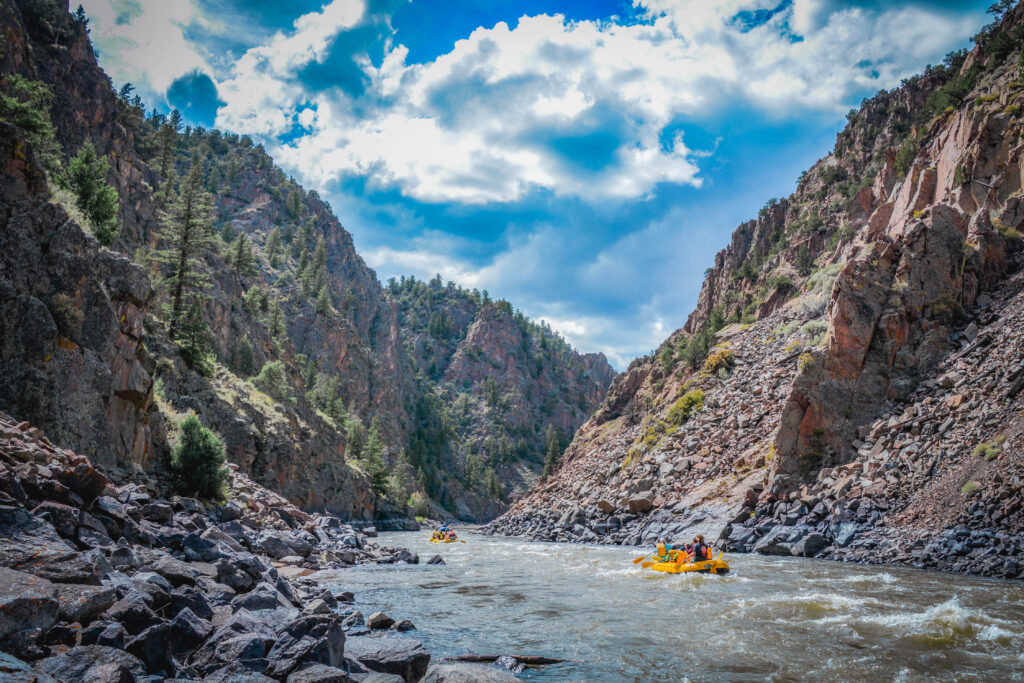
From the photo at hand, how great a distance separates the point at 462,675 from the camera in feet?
24.1

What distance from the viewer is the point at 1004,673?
7.96 m

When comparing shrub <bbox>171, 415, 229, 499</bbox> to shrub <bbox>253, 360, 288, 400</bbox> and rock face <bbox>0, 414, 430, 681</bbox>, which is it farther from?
shrub <bbox>253, 360, 288, 400</bbox>

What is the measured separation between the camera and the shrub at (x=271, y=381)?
1943 inches

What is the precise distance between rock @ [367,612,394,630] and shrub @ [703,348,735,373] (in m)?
40.9

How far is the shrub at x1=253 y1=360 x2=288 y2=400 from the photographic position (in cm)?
4934

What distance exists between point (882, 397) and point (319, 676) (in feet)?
97.0

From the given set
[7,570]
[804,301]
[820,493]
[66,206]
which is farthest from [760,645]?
[804,301]

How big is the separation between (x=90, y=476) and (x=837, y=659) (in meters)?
13.8

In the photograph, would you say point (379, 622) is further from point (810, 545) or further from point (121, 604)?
point (810, 545)

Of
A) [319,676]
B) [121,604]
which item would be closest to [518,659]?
[319,676]

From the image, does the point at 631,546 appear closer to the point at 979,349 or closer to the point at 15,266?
the point at 979,349

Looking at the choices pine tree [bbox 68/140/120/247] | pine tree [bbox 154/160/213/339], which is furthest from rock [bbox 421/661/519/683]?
pine tree [bbox 154/160/213/339]

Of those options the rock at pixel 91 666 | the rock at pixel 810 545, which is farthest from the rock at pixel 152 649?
the rock at pixel 810 545

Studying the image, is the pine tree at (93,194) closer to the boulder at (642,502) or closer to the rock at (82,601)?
the rock at (82,601)
